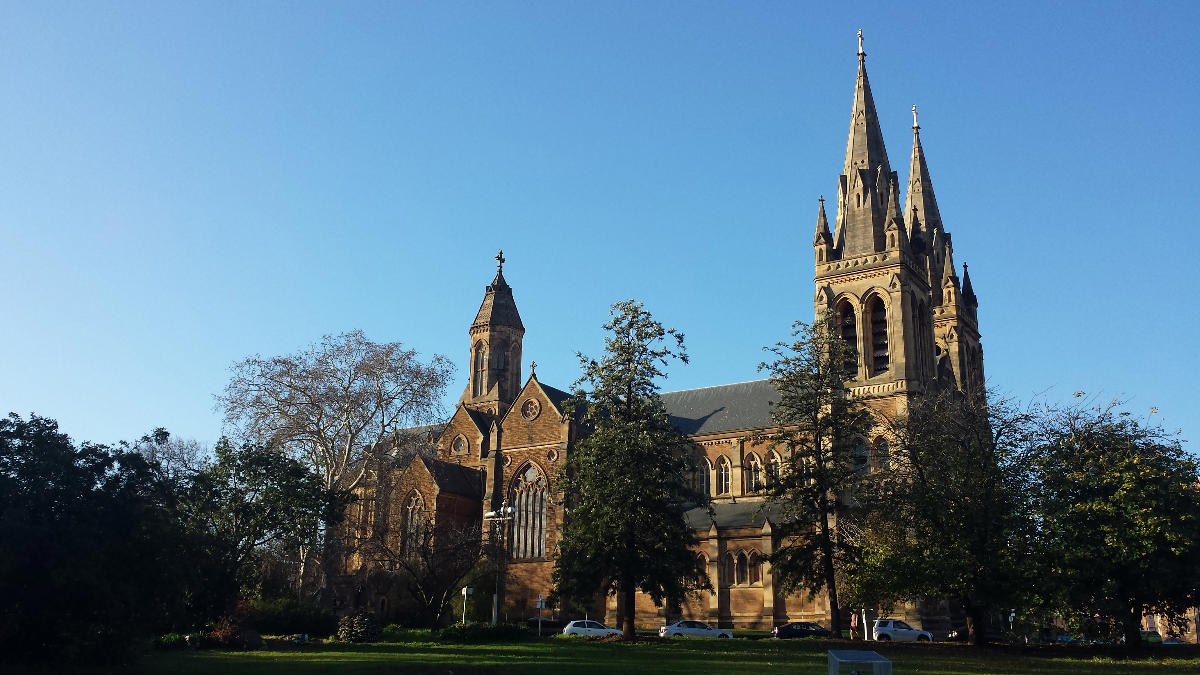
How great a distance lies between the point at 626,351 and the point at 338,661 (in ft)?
55.5

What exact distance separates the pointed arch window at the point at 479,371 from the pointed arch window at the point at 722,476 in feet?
63.9

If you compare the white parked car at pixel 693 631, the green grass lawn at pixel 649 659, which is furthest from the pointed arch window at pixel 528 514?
the green grass lawn at pixel 649 659

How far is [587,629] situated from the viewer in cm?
4359

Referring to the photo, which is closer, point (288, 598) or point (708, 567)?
point (288, 598)

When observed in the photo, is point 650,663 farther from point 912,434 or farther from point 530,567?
point 530,567

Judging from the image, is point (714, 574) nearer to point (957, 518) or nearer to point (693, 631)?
point (693, 631)

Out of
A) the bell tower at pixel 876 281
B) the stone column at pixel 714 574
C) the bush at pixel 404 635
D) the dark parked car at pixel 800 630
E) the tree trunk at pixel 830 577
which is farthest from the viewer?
the bell tower at pixel 876 281

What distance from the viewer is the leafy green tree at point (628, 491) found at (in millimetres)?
37188

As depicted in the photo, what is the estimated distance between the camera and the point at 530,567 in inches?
2267

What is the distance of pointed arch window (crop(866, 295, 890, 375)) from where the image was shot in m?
55.9

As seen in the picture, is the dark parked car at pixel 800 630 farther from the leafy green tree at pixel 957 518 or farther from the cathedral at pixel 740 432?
the leafy green tree at pixel 957 518

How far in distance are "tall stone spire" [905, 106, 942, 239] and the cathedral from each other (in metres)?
1.57

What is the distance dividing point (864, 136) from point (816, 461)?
27.2 metres

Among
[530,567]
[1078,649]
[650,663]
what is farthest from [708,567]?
[650,663]
